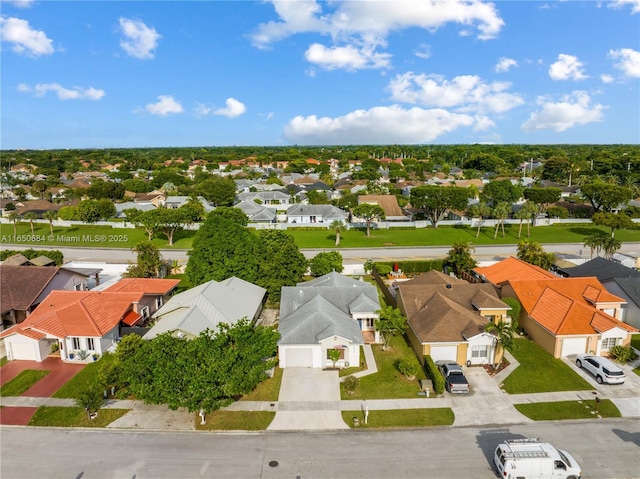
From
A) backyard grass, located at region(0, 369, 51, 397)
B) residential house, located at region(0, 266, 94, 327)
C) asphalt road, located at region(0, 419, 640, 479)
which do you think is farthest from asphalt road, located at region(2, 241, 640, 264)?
asphalt road, located at region(0, 419, 640, 479)

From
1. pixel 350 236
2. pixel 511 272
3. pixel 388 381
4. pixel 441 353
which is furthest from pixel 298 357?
pixel 350 236

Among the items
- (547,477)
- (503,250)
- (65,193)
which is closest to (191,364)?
(547,477)

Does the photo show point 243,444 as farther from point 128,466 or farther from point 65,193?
point 65,193

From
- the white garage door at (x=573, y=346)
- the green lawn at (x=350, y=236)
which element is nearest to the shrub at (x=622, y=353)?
the white garage door at (x=573, y=346)

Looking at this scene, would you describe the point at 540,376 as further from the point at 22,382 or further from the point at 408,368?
the point at 22,382

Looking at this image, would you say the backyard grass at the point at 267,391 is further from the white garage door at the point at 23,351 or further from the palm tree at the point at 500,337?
the white garage door at the point at 23,351

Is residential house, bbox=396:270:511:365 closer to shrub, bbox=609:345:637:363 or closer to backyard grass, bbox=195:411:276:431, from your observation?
shrub, bbox=609:345:637:363
